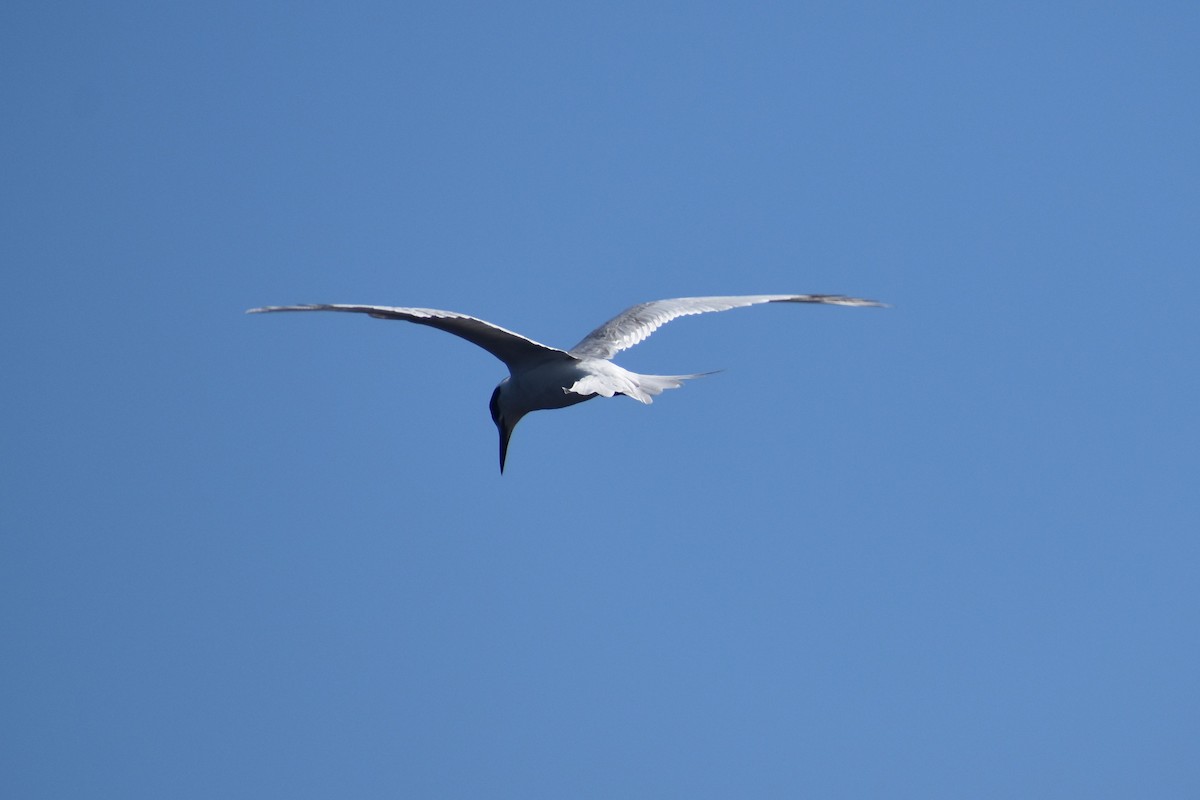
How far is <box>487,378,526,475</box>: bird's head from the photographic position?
594 inches

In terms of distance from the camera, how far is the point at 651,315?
16891mm

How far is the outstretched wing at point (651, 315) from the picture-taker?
1595cm

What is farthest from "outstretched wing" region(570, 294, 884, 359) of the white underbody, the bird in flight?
the white underbody

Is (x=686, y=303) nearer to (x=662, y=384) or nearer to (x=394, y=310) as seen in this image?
(x=662, y=384)

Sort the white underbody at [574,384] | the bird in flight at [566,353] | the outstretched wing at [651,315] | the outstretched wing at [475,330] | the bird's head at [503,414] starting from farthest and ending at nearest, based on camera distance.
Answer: the outstretched wing at [651,315] → the bird's head at [503,414] → the white underbody at [574,384] → the bird in flight at [566,353] → the outstretched wing at [475,330]

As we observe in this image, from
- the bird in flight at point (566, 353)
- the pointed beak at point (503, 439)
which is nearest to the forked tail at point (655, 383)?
the bird in flight at point (566, 353)

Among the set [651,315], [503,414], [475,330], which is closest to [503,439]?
[503,414]

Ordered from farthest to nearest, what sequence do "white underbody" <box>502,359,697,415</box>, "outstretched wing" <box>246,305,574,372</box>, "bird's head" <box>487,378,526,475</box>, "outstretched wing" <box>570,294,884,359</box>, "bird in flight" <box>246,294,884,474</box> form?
"outstretched wing" <box>570,294,884,359</box>, "bird's head" <box>487,378,526,475</box>, "white underbody" <box>502,359,697,415</box>, "bird in flight" <box>246,294,884,474</box>, "outstretched wing" <box>246,305,574,372</box>

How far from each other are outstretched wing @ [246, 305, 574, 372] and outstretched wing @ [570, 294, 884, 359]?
3.83 feet

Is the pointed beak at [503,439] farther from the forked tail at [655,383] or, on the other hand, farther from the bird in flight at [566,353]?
the forked tail at [655,383]

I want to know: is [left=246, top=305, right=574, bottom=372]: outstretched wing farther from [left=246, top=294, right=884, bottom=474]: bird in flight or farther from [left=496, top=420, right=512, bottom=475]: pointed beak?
[left=496, top=420, right=512, bottom=475]: pointed beak

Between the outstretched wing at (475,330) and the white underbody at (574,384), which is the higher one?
the outstretched wing at (475,330)

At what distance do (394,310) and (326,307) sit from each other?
0.60 meters

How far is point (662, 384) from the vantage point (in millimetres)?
13852
